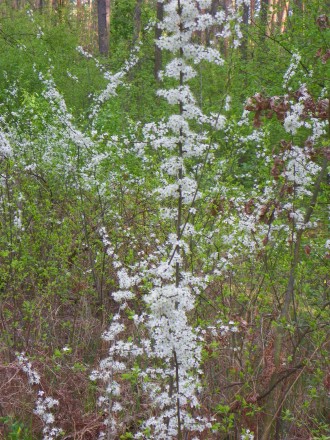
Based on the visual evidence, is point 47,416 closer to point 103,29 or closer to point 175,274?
point 175,274

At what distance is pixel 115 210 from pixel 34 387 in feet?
8.24

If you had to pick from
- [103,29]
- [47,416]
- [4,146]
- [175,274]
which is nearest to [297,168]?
[175,274]

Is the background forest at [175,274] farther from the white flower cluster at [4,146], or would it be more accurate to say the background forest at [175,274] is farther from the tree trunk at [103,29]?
the tree trunk at [103,29]

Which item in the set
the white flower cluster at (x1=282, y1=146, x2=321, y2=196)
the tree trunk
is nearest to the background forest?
the white flower cluster at (x1=282, y1=146, x2=321, y2=196)

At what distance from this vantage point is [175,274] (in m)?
3.31

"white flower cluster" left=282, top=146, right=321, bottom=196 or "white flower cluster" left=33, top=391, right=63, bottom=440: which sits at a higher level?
"white flower cluster" left=282, top=146, right=321, bottom=196

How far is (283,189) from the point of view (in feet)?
12.9

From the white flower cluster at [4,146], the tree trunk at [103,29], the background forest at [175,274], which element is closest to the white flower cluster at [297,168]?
the background forest at [175,274]

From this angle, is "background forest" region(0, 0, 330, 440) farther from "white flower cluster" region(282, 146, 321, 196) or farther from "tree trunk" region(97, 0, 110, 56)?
"tree trunk" region(97, 0, 110, 56)

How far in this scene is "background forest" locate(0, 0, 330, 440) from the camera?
3.33 metres

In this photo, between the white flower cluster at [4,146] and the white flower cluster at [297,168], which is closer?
the white flower cluster at [297,168]

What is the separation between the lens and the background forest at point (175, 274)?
3330 mm

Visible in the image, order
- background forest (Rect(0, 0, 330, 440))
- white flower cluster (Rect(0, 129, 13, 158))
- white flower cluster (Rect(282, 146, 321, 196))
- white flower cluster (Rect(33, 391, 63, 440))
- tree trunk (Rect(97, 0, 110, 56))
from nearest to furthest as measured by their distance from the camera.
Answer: background forest (Rect(0, 0, 330, 440)) → white flower cluster (Rect(282, 146, 321, 196)) → white flower cluster (Rect(33, 391, 63, 440)) → white flower cluster (Rect(0, 129, 13, 158)) → tree trunk (Rect(97, 0, 110, 56))

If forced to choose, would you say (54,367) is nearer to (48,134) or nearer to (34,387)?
(34,387)
